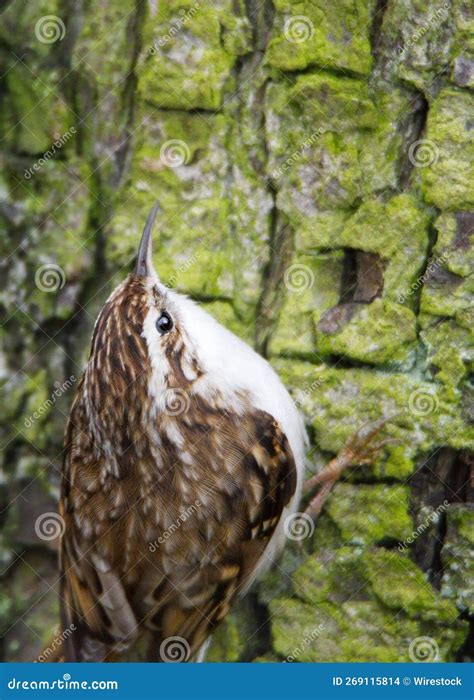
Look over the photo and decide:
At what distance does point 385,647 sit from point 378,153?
133 cm

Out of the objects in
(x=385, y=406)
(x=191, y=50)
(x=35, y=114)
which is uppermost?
(x=191, y=50)

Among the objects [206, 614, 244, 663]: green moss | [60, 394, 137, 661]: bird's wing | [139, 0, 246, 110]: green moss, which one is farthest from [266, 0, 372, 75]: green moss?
[206, 614, 244, 663]: green moss

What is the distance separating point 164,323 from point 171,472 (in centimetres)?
40

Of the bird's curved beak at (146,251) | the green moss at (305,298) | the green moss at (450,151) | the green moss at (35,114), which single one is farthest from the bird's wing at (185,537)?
the green moss at (35,114)

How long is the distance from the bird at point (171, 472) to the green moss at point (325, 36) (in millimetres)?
547

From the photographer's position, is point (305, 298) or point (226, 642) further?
point (226, 642)

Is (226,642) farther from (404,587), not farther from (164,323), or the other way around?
(164,323)

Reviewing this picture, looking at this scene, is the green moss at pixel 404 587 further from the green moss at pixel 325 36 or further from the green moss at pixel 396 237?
the green moss at pixel 325 36

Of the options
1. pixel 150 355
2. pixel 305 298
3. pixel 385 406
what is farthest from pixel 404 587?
pixel 150 355

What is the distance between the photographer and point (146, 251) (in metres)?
2.07

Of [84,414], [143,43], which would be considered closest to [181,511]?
[84,414]

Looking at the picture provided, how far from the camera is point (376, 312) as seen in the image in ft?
6.95

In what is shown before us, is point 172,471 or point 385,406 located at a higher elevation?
point 385,406

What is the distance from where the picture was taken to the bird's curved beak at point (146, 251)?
6.75ft
